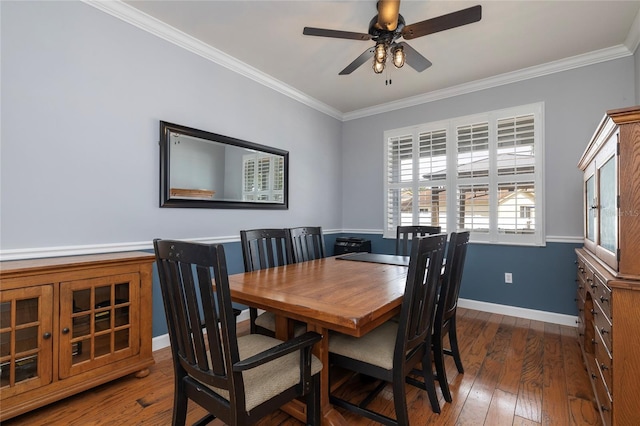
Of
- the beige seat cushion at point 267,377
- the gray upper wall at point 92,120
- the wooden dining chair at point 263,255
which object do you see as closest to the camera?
the beige seat cushion at point 267,377

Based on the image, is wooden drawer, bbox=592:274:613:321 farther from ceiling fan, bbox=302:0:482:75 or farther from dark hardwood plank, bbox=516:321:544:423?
ceiling fan, bbox=302:0:482:75

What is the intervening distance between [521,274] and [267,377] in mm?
3238

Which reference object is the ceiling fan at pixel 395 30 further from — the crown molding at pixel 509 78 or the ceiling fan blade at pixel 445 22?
the crown molding at pixel 509 78

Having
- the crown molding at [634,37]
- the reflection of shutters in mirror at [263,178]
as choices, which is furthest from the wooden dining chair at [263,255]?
the crown molding at [634,37]

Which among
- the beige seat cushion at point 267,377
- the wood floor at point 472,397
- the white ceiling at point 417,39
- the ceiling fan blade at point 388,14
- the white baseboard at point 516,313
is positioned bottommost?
the wood floor at point 472,397

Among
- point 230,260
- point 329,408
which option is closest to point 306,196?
point 230,260

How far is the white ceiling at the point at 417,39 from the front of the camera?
2354mm

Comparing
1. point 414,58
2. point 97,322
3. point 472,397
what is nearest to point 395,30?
point 414,58

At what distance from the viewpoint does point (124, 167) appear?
240cm

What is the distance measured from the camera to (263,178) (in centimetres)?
353

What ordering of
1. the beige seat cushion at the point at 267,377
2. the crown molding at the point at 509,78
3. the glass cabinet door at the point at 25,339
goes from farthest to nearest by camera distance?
the crown molding at the point at 509,78
the glass cabinet door at the point at 25,339
the beige seat cushion at the point at 267,377

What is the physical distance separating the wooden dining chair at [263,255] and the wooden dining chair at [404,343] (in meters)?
0.44

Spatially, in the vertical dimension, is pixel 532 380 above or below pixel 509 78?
below

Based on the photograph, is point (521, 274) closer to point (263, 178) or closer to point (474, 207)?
point (474, 207)
